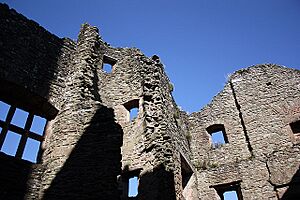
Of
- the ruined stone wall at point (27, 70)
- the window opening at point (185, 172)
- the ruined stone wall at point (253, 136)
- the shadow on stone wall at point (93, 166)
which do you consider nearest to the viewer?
the shadow on stone wall at point (93, 166)

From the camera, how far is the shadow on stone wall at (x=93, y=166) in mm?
5758

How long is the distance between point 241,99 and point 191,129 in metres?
2.68

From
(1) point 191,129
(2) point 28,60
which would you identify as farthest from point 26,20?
(1) point 191,129

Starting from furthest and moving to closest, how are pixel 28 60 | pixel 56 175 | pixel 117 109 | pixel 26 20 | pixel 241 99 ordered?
pixel 241 99 → pixel 117 109 → pixel 26 20 → pixel 28 60 → pixel 56 175

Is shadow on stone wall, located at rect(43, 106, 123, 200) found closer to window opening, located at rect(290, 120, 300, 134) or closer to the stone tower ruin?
the stone tower ruin

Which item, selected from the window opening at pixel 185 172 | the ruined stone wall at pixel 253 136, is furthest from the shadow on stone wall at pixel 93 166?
the ruined stone wall at pixel 253 136

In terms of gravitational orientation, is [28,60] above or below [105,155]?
above

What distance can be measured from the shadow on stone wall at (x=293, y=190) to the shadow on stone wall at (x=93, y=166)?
6583 millimetres

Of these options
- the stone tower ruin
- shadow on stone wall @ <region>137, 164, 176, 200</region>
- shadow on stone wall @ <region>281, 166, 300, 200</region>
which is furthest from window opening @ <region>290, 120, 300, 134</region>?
shadow on stone wall @ <region>137, 164, 176, 200</region>

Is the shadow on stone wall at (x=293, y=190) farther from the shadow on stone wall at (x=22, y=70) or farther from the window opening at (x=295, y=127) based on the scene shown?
the shadow on stone wall at (x=22, y=70)

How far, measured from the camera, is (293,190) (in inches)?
366

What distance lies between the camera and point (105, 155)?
621 cm

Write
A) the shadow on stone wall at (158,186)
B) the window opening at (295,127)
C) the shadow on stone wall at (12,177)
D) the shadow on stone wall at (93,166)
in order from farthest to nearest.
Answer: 1. the window opening at (295,127)
2. the shadow on stone wall at (158,186)
3. the shadow on stone wall at (12,177)
4. the shadow on stone wall at (93,166)

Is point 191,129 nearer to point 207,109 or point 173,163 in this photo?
point 207,109
